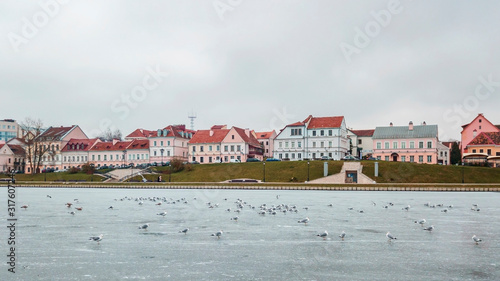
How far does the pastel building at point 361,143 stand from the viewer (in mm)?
118250

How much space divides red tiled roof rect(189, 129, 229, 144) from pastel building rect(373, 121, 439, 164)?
3677 cm

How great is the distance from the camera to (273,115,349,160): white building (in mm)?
103625

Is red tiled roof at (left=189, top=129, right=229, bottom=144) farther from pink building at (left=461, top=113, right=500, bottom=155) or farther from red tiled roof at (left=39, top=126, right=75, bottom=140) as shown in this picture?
pink building at (left=461, top=113, right=500, bottom=155)

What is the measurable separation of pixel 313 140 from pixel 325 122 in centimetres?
518

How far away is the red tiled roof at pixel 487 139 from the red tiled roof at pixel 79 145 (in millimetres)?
96391

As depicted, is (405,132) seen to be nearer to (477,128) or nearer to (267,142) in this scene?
(477,128)

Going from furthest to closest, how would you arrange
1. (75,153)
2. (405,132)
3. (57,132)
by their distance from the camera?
(57,132) < (75,153) < (405,132)

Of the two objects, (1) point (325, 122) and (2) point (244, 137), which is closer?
(1) point (325, 122)

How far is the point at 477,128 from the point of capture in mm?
109125

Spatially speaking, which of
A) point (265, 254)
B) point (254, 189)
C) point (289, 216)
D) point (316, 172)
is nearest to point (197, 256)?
point (265, 254)

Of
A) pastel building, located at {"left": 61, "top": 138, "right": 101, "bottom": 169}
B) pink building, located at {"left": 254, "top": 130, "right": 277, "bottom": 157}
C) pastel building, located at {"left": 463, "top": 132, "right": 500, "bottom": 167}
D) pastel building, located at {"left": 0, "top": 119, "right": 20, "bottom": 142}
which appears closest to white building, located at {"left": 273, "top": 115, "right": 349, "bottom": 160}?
pink building, located at {"left": 254, "top": 130, "right": 277, "bottom": 157}

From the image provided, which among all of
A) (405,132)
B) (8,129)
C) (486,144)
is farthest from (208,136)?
(8,129)

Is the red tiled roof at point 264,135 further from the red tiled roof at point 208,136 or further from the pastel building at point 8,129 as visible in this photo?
the pastel building at point 8,129

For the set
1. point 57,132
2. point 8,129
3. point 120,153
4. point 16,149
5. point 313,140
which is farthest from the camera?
point 8,129
